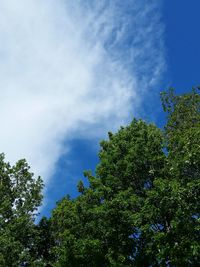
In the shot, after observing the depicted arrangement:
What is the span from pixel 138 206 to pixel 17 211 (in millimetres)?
19472

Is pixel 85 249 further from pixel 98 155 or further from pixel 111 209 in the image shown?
pixel 98 155

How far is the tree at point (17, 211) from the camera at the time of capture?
48906 millimetres

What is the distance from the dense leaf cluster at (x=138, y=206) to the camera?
1369 inches

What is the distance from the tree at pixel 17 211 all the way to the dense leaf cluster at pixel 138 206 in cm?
13

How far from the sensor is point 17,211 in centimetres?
5362

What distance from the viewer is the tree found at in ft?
160

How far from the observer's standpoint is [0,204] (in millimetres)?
53625

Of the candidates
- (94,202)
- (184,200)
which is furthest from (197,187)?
(94,202)

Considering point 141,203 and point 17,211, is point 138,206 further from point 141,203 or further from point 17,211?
point 17,211

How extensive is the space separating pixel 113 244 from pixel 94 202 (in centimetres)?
423

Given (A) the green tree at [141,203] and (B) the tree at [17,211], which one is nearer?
(A) the green tree at [141,203]

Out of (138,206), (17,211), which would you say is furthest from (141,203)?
(17,211)

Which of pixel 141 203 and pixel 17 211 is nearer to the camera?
pixel 141 203

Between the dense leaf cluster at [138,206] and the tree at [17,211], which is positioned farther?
the tree at [17,211]
